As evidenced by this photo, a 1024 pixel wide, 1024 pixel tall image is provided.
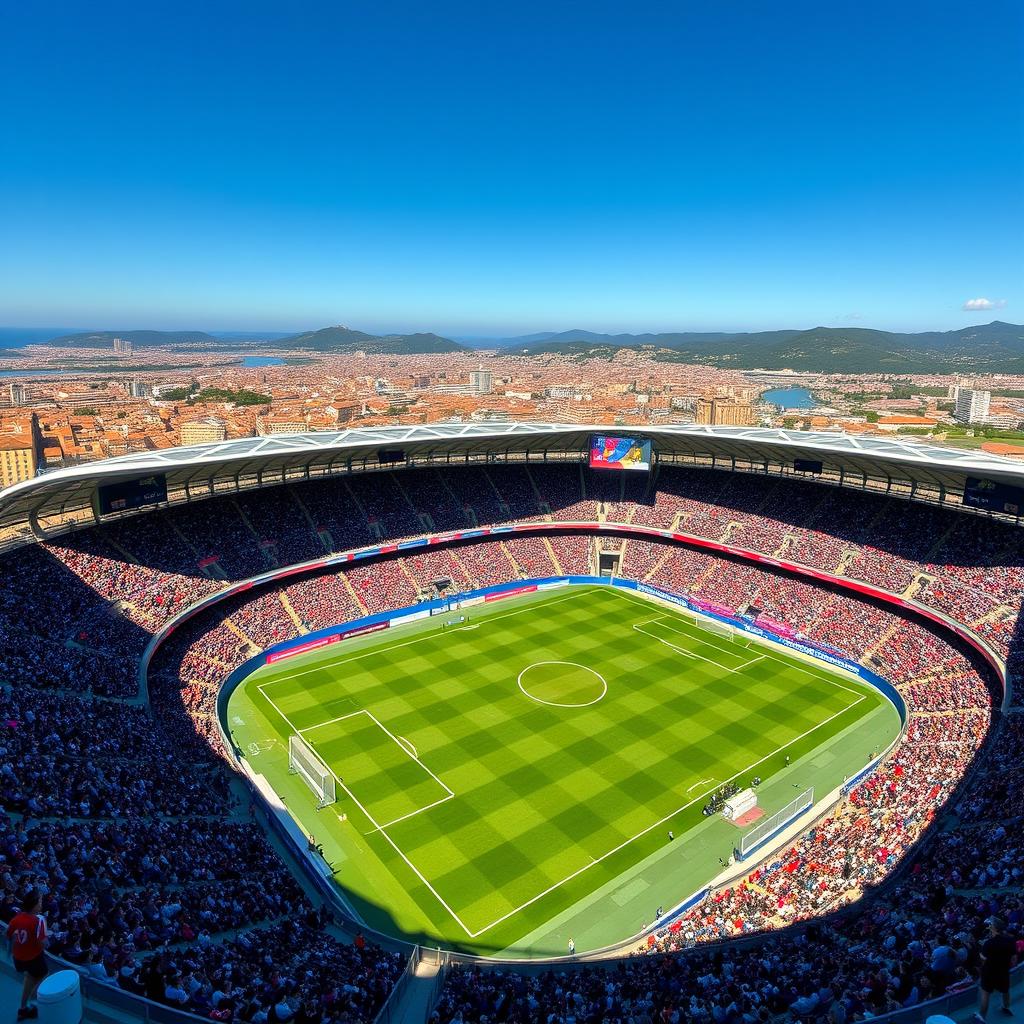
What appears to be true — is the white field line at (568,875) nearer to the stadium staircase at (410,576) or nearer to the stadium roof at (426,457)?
the stadium staircase at (410,576)

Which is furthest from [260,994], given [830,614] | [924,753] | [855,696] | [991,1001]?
→ [830,614]

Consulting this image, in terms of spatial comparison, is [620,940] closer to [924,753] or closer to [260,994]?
[260,994]

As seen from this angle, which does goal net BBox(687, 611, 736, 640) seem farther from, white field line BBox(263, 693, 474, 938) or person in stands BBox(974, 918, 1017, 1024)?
person in stands BBox(974, 918, 1017, 1024)

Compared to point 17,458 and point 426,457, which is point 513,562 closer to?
point 426,457

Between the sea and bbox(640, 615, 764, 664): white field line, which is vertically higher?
the sea

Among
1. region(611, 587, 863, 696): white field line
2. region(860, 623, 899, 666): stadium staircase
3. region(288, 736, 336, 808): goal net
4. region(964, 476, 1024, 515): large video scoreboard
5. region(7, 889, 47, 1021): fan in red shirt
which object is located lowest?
region(611, 587, 863, 696): white field line

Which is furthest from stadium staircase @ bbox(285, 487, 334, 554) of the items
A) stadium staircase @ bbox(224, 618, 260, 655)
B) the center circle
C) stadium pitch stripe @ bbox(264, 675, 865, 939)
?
the center circle

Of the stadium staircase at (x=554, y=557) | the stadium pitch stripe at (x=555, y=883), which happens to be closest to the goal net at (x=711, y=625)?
the stadium staircase at (x=554, y=557)
